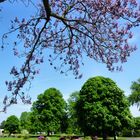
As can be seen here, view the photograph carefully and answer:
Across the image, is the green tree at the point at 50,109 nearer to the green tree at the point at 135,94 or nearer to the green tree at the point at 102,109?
the green tree at the point at 135,94

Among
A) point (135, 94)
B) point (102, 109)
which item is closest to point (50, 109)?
point (135, 94)

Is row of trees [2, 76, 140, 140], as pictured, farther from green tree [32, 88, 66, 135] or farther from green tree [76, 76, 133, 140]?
green tree [32, 88, 66, 135]

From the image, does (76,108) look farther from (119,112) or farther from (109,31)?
(109,31)

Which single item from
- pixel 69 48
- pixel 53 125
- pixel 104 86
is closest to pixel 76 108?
pixel 104 86

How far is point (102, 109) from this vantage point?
3095 inches

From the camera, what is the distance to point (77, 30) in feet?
50.3

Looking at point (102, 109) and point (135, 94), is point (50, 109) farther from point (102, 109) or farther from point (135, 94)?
point (102, 109)

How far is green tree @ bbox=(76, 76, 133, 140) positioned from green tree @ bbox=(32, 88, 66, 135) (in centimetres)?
4088

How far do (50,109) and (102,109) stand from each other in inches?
1889

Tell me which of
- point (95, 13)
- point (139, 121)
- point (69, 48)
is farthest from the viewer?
point (139, 121)

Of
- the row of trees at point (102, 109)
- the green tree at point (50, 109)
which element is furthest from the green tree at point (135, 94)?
the row of trees at point (102, 109)

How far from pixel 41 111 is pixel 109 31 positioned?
111 meters

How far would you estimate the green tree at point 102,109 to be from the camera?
77.4 m

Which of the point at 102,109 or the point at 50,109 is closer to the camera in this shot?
the point at 102,109
